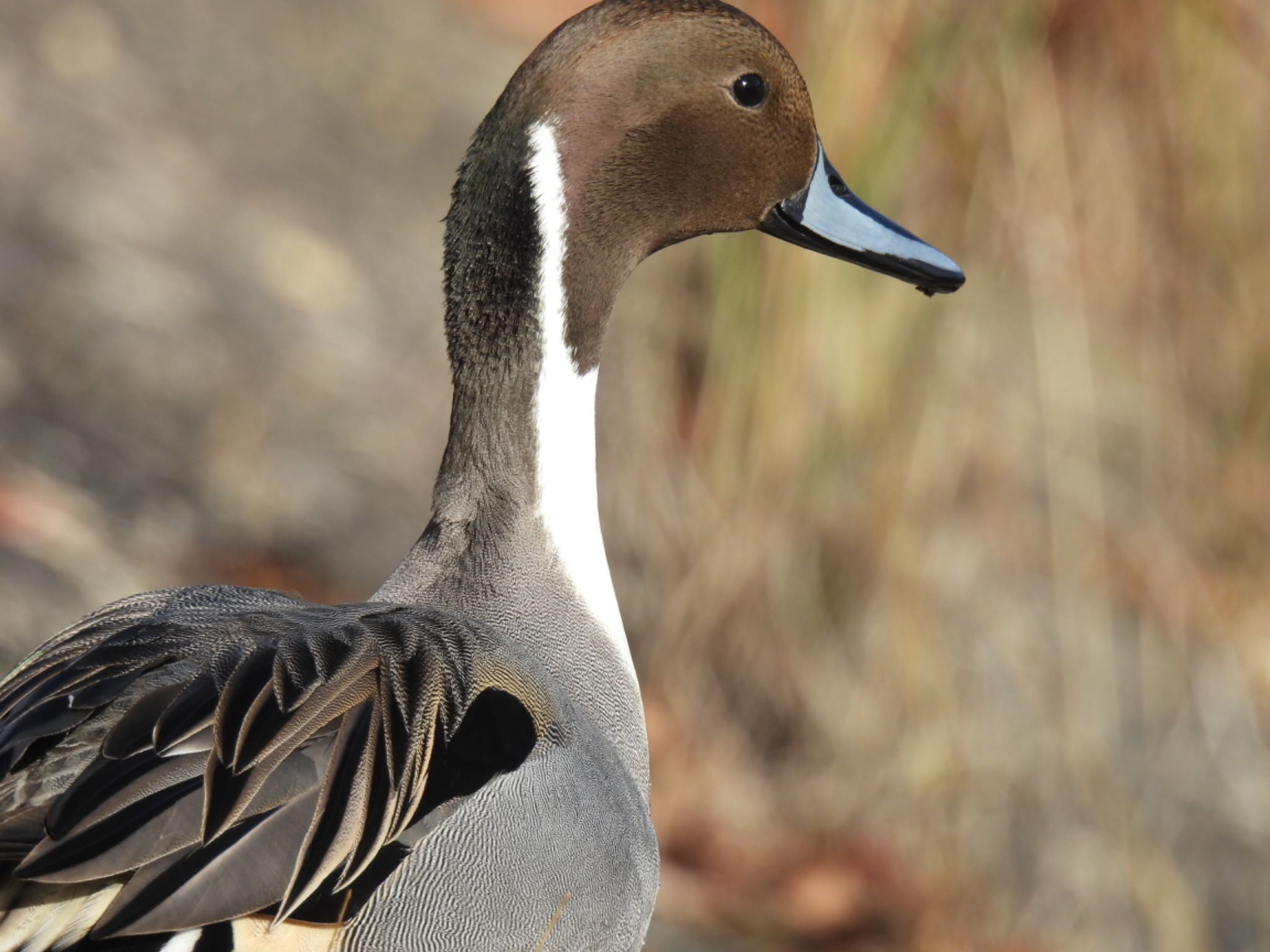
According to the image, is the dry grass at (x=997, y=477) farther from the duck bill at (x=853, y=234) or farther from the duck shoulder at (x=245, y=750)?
the duck shoulder at (x=245, y=750)

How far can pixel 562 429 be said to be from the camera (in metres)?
2.02

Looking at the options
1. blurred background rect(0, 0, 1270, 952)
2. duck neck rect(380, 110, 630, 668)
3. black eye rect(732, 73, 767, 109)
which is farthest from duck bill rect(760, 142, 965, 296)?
blurred background rect(0, 0, 1270, 952)

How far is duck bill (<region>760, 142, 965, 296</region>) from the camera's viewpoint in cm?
211

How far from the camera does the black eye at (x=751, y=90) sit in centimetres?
205

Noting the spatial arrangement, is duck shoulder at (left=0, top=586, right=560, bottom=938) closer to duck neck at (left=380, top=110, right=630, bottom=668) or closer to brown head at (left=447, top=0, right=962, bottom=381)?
duck neck at (left=380, top=110, right=630, bottom=668)

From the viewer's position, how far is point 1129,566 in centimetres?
387

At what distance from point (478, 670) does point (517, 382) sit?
0.40 meters

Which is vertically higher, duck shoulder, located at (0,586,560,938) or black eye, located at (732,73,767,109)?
black eye, located at (732,73,767,109)

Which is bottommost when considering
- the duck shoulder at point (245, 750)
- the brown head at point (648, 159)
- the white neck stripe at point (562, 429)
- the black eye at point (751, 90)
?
the duck shoulder at point (245, 750)

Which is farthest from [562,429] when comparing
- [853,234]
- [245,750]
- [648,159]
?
[245,750]

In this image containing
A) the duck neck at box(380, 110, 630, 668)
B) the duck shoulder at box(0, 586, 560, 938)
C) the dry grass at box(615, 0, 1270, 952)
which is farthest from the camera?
the dry grass at box(615, 0, 1270, 952)

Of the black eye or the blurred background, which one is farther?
the blurred background

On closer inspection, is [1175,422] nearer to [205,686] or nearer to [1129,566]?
[1129,566]

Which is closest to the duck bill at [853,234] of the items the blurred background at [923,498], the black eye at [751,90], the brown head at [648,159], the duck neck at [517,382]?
the brown head at [648,159]
